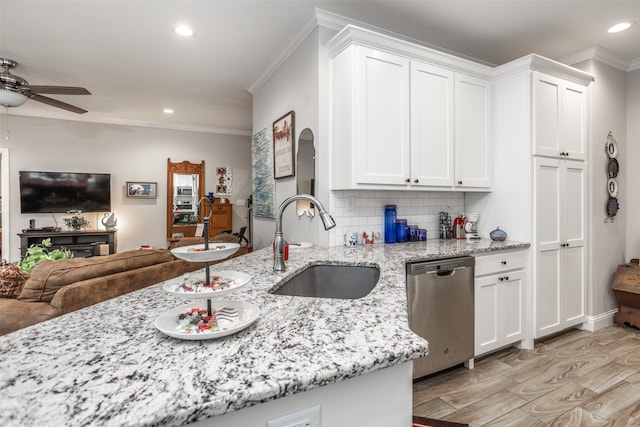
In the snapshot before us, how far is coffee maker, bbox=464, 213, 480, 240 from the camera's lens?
3057 millimetres

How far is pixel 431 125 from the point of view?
2701mm

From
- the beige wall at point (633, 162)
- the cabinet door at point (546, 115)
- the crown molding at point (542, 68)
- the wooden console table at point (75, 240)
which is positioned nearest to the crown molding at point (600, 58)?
the beige wall at point (633, 162)

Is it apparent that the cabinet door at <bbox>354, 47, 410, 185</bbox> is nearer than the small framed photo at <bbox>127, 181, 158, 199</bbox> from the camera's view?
Yes

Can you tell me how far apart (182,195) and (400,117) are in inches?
201

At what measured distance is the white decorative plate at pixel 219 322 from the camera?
77 cm

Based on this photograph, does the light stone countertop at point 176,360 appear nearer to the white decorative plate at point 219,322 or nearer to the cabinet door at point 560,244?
the white decorative plate at point 219,322

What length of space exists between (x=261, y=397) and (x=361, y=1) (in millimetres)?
2660

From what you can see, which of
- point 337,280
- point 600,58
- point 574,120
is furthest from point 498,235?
point 600,58

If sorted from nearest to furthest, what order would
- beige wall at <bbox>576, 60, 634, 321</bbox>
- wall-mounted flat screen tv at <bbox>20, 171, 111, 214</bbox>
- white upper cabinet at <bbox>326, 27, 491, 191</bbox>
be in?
white upper cabinet at <bbox>326, 27, 491, 191</bbox> → beige wall at <bbox>576, 60, 634, 321</bbox> → wall-mounted flat screen tv at <bbox>20, 171, 111, 214</bbox>

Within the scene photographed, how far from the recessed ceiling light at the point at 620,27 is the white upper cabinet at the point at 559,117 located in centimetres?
47

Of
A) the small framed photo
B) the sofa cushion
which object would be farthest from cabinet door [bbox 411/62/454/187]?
the small framed photo

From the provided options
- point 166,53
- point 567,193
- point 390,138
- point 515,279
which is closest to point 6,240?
point 166,53

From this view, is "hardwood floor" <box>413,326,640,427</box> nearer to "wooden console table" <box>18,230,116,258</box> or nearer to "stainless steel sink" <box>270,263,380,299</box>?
"stainless steel sink" <box>270,263,380,299</box>

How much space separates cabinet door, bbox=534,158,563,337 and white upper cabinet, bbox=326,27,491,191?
52 cm
